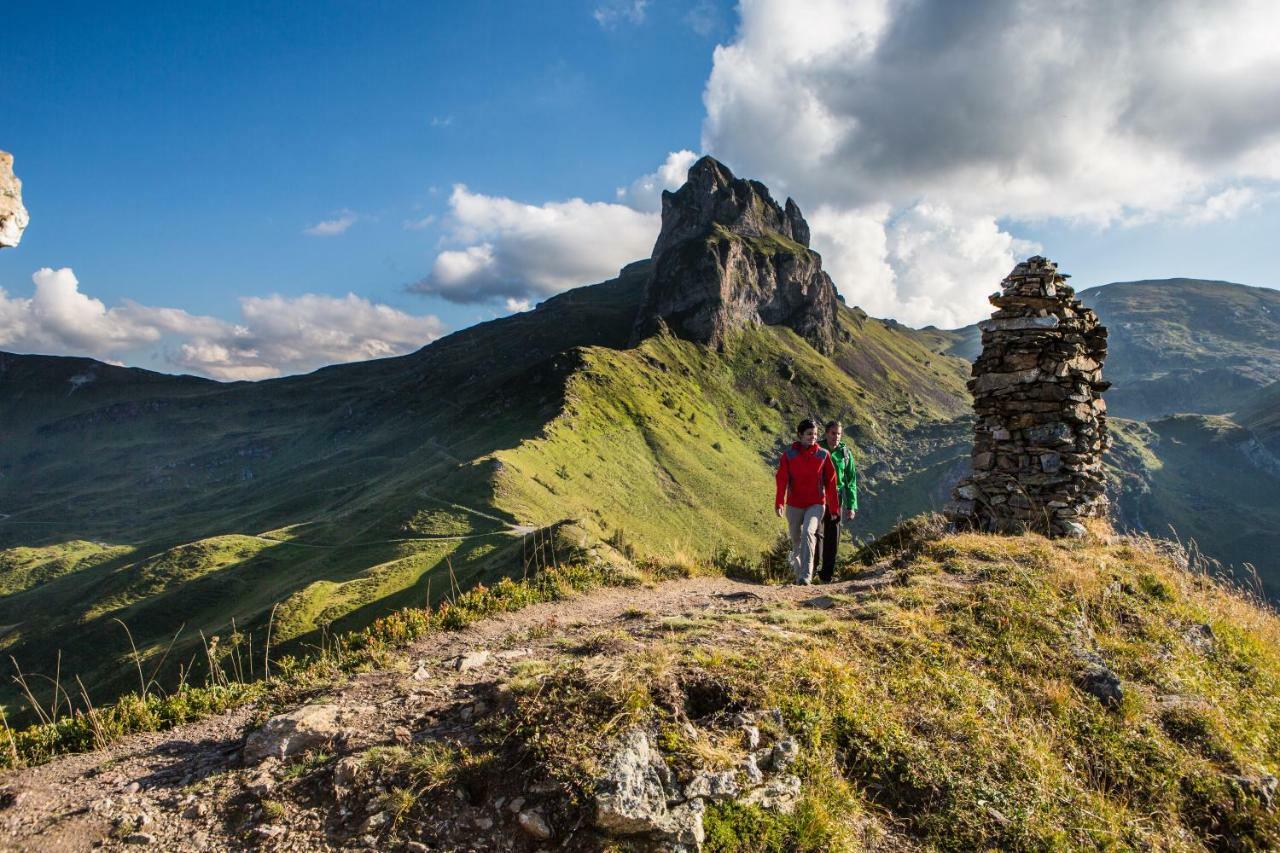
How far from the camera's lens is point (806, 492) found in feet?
37.0

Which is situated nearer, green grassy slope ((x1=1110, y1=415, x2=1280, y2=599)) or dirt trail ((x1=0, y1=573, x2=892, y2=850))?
dirt trail ((x1=0, y1=573, x2=892, y2=850))

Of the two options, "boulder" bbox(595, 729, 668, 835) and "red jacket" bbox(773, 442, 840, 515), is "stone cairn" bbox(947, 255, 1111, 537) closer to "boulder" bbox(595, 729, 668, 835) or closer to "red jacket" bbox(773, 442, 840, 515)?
"red jacket" bbox(773, 442, 840, 515)

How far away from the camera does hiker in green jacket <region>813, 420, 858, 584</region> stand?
1166 cm

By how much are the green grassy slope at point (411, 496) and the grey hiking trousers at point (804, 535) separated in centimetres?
295

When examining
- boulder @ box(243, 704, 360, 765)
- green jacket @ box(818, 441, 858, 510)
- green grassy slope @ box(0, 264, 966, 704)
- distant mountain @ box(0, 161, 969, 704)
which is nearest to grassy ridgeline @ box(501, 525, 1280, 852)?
boulder @ box(243, 704, 360, 765)

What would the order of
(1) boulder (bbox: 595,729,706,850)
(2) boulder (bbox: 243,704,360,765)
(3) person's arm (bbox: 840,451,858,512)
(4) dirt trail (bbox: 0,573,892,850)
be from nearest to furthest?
1. (1) boulder (bbox: 595,729,706,850)
2. (4) dirt trail (bbox: 0,573,892,850)
3. (2) boulder (bbox: 243,704,360,765)
4. (3) person's arm (bbox: 840,451,858,512)

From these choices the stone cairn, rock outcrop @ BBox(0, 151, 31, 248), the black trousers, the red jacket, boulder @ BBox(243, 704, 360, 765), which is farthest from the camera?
the stone cairn

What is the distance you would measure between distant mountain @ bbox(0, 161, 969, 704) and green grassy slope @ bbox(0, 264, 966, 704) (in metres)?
0.44

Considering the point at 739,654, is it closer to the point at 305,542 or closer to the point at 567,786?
the point at 567,786

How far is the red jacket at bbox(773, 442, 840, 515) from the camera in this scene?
1123 centimetres

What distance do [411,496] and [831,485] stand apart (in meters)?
74.2

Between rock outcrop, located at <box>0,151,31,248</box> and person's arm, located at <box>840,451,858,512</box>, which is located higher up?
rock outcrop, located at <box>0,151,31,248</box>

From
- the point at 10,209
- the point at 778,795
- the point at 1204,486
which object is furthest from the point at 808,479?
the point at 1204,486

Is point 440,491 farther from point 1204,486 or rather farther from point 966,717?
point 1204,486
